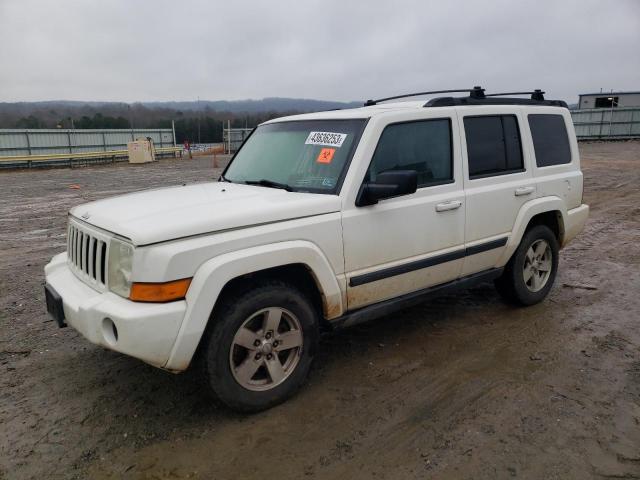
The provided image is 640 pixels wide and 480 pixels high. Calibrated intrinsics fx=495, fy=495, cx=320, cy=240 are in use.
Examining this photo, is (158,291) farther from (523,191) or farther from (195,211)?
(523,191)

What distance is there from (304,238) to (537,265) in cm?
287

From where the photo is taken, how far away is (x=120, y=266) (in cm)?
282

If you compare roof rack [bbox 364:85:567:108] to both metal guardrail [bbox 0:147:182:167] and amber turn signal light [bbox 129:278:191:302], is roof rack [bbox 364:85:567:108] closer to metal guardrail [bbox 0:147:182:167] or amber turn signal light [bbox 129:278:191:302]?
amber turn signal light [bbox 129:278:191:302]

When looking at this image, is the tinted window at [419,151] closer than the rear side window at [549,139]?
Yes

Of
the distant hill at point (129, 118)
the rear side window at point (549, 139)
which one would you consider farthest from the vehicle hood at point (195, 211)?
the distant hill at point (129, 118)

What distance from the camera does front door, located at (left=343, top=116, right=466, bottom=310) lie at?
3.42 meters

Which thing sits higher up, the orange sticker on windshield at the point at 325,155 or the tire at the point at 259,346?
the orange sticker on windshield at the point at 325,155

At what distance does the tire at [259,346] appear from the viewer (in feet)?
9.53

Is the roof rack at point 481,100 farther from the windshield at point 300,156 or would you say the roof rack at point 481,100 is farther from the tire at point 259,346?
the tire at point 259,346

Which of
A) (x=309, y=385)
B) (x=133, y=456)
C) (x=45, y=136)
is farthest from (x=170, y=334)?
(x=45, y=136)

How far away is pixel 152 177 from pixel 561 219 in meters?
16.5

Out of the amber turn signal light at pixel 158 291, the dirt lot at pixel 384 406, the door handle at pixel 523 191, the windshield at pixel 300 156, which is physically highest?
the windshield at pixel 300 156

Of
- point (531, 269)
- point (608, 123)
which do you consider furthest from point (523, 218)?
point (608, 123)

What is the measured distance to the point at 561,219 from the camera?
4.91 m
